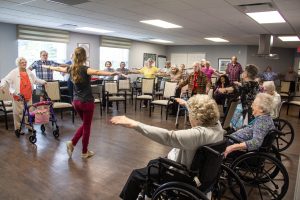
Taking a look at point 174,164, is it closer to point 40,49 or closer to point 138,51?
point 40,49

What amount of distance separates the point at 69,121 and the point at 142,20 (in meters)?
2.69

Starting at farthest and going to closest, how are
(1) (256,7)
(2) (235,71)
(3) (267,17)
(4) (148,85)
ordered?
1. (2) (235,71)
2. (4) (148,85)
3. (3) (267,17)
4. (1) (256,7)

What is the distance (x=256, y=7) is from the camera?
156 inches

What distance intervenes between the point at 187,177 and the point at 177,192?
0.13 m

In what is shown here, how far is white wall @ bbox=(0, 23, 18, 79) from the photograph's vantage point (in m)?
6.55

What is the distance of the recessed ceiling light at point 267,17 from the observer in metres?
4.42

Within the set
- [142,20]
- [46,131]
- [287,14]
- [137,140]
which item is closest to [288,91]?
[287,14]

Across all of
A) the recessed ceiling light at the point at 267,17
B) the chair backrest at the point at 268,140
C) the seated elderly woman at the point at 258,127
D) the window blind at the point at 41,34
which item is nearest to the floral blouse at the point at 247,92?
the seated elderly woman at the point at 258,127

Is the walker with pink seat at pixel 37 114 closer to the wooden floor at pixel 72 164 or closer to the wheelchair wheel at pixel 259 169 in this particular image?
the wooden floor at pixel 72 164

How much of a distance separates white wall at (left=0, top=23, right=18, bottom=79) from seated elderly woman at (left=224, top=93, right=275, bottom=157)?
246 inches

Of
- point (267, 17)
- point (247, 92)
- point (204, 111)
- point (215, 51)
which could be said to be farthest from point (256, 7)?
point (215, 51)

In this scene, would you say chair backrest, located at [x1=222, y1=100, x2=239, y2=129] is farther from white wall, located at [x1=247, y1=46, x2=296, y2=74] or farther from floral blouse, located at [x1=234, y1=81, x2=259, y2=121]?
white wall, located at [x1=247, y1=46, x2=296, y2=74]

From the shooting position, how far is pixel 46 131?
4711 mm

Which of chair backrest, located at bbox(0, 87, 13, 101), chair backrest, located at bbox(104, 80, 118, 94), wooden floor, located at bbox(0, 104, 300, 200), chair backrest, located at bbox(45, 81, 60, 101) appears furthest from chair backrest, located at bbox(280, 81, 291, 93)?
chair backrest, located at bbox(0, 87, 13, 101)
